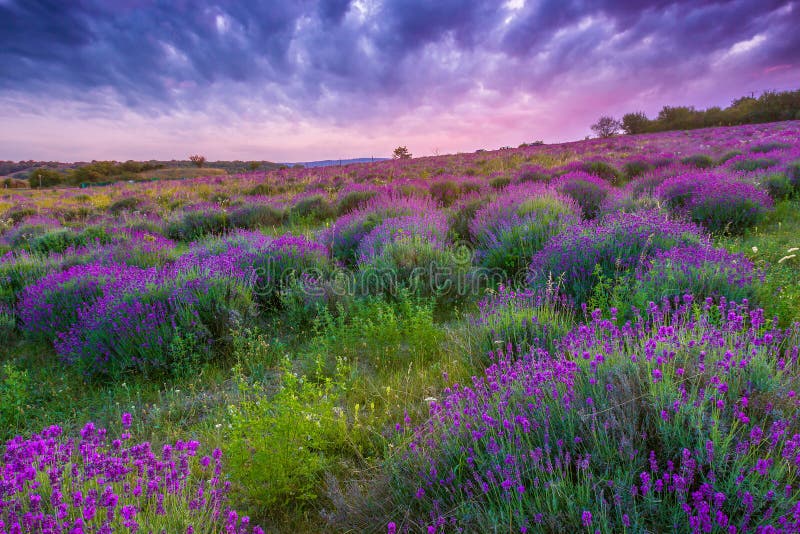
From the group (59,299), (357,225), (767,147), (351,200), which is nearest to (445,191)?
(351,200)

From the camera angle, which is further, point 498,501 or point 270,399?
point 270,399

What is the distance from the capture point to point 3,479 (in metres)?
1.70

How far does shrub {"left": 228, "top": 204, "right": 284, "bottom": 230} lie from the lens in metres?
10.1

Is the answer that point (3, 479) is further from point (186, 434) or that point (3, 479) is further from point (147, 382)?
point (147, 382)

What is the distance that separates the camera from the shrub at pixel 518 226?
561 cm

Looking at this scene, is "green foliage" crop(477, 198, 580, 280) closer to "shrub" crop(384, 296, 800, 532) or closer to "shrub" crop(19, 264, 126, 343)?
"shrub" crop(384, 296, 800, 532)

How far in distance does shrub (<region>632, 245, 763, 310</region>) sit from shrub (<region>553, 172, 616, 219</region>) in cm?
389

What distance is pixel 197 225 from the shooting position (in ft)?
32.2

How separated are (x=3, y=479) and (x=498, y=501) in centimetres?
200

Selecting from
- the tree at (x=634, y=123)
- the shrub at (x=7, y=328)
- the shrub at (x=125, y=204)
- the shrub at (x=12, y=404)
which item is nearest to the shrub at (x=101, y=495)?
the shrub at (x=12, y=404)

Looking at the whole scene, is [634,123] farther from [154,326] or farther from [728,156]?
[154,326]

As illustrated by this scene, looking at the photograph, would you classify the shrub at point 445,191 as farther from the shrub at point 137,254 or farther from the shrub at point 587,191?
the shrub at point 137,254

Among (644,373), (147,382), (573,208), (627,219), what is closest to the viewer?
(644,373)

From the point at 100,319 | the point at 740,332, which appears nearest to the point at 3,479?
the point at 100,319
